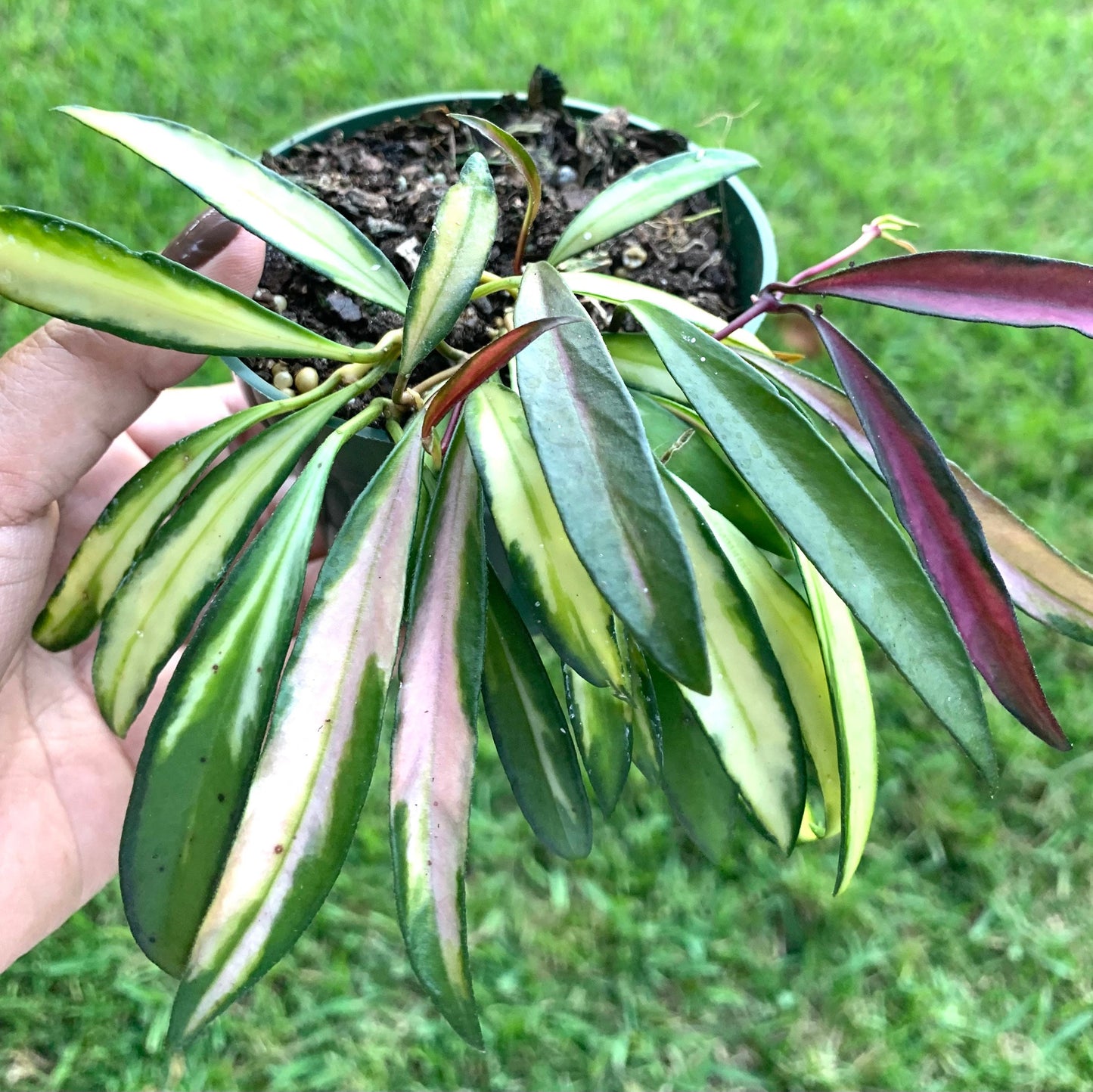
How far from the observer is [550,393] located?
20.3 inches

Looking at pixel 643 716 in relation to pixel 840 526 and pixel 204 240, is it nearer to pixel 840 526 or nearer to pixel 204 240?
pixel 840 526

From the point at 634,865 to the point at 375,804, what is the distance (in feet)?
1.14

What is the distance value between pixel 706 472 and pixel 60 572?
70 cm

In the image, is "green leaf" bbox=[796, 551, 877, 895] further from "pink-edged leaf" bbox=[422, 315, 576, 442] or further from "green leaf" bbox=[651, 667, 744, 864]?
"pink-edged leaf" bbox=[422, 315, 576, 442]

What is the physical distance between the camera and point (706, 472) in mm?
668

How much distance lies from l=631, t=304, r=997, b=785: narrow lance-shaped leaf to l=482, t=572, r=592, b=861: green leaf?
9.2 inches

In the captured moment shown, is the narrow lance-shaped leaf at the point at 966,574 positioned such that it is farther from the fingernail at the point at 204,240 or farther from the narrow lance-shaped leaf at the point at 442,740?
the fingernail at the point at 204,240

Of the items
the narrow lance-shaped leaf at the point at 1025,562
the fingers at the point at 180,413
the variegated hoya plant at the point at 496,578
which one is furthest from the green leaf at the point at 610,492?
the fingers at the point at 180,413

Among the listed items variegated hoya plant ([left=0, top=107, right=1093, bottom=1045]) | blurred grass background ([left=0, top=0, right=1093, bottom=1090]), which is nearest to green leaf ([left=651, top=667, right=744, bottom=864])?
variegated hoya plant ([left=0, top=107, right=1093, bottom=1045])

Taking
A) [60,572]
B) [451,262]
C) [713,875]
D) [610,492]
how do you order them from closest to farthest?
[610,492] < [451,262] < [60,572] < [713,875]

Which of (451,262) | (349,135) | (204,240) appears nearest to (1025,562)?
(451,262)

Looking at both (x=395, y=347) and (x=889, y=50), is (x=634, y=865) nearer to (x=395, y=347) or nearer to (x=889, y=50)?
(x=395, y=347)

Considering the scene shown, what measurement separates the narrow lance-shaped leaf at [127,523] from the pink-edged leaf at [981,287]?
1.50 feet

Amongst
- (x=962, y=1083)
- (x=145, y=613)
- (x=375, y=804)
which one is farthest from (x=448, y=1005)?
(x=962, y=1083)
